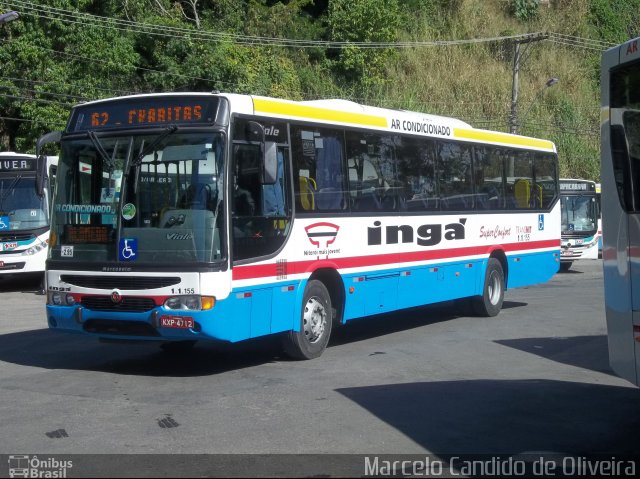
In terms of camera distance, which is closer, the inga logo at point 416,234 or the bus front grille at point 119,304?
the bus front grille at point 119,304

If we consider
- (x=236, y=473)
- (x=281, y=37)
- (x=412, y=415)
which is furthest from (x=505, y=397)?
(x=281, y=37)

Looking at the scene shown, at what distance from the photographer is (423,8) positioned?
51.6 m

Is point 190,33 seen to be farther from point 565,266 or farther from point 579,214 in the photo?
point 565,266

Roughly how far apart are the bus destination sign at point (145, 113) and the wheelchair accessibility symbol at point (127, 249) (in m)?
1.37

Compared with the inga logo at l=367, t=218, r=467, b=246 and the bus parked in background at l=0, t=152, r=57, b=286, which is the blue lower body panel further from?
the bus parked in background at l=0, t=152, r=57, b=286

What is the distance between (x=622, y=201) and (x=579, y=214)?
23972 millimetres

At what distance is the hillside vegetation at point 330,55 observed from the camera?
98.8 ft

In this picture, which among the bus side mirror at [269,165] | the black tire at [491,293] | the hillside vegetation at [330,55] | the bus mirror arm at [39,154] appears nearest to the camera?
the bus side mirror at [269,165]

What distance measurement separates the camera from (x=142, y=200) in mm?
10172

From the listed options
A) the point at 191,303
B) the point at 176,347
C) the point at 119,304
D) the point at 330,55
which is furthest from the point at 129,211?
the point at 330,55

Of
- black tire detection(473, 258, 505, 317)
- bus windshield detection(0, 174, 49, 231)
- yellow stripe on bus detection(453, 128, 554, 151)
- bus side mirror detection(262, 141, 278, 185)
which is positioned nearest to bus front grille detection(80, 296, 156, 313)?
bus side mirror detection(262, 141, 278, 185)

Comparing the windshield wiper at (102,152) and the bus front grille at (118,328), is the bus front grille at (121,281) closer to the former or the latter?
the bus front grille at (118,328)

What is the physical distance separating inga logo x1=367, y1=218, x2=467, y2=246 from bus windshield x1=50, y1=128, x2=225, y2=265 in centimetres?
333

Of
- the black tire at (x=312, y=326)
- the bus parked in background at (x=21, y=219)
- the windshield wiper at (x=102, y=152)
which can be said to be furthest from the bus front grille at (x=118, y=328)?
the bus parked in background at (x=21, y=219)
